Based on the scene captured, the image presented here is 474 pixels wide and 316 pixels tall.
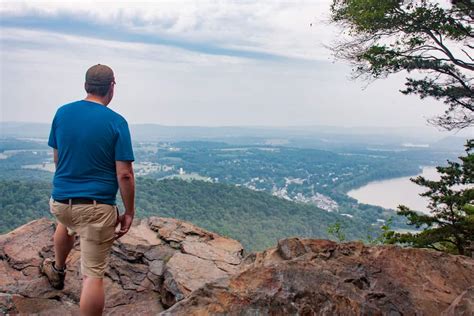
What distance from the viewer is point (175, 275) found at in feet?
16.2

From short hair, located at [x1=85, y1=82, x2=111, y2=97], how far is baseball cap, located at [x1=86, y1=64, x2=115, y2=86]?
0.07 feet

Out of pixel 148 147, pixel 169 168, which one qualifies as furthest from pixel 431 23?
pixel 148 147

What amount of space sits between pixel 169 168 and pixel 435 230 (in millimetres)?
96237

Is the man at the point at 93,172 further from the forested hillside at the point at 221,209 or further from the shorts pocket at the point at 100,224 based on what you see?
the forested hillside at the point at 221,209

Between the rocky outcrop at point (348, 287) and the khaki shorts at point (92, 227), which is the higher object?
the khaki shorts at point (92, 227)

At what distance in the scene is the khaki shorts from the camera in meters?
3.54

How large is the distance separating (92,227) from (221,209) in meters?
46.7

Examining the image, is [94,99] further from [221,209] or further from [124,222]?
[221,209]

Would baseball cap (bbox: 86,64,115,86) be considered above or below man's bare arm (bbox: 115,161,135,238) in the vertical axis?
above

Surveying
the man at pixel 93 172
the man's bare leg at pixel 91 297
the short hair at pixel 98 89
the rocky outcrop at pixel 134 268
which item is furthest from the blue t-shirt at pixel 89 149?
the rocky outcrop at pixel 134 268

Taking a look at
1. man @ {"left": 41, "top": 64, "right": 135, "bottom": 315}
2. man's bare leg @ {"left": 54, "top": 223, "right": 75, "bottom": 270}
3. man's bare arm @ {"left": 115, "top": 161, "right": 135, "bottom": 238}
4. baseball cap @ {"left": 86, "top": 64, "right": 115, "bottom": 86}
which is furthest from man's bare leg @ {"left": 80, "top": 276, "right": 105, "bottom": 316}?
baseball cap @ {"left": 86, "top": 64, "right": 115, "bottom": 86}

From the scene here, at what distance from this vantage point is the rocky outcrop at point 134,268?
4.62 metres

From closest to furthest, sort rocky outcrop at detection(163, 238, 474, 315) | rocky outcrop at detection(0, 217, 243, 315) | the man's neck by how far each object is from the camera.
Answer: rocky outcrop at detection(163, 238, 474, 315)
the man's neck
rocky outcrop at detection(0, 217, 243, 315)

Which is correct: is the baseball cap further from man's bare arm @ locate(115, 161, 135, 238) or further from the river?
the river
